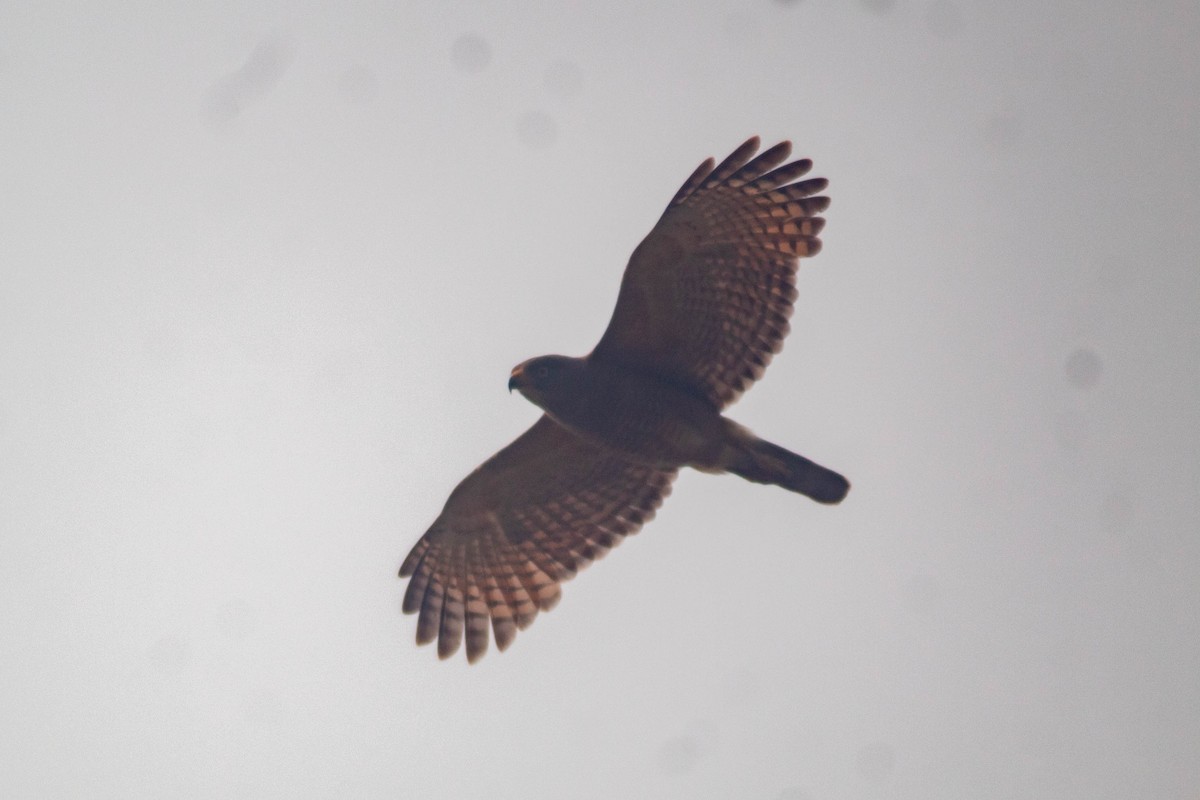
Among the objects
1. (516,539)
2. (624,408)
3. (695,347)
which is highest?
(695,347)

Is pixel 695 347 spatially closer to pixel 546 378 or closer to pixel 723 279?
pixel 723 279

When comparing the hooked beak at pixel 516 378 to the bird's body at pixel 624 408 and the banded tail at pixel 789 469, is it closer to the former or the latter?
the bird's body at pixel 624 408

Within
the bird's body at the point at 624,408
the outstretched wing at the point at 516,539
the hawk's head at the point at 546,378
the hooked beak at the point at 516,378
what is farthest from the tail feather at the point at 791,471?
the hooked beak at the point at 516,378

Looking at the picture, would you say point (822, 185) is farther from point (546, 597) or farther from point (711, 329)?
point (546, 597)

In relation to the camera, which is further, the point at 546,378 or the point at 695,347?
the point at 695,347

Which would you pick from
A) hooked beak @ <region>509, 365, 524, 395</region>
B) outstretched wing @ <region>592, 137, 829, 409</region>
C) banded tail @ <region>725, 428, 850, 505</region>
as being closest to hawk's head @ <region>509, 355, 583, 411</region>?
hooked beak @ <region>509, 365, 524, 395</region>

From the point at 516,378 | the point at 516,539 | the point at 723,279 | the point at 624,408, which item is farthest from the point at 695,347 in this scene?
the point at 516,539

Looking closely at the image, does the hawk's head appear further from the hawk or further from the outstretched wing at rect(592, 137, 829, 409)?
the outstretched wing at rect(592, 137, 829, 409)
